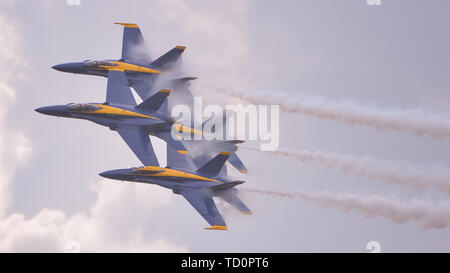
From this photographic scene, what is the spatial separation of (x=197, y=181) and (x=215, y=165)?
194 centimetres

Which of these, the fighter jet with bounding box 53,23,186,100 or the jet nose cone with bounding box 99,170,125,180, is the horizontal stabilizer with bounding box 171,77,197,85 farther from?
the jet nose cone with bounding box 99,170,125,180

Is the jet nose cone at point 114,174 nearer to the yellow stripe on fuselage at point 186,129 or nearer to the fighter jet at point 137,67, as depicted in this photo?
the yellow stripe on fuselage at point 186,129

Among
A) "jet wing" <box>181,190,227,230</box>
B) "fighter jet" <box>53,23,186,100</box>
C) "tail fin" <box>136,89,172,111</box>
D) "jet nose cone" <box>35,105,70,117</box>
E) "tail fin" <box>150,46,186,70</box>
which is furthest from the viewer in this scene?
"tail fin" <box>150,46,186,70</box>

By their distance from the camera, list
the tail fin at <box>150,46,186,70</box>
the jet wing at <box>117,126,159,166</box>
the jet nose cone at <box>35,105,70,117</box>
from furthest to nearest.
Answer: the tail fin at <box>150,46,186,70</box> → the jet wing at <box>117,126,159,166</box> → the jet nose cone at <box>35,105,70,117</box>

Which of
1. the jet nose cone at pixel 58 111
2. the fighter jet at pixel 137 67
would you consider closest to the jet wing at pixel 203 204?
the fighter jet at pixel 137 67

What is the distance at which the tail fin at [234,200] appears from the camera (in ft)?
243

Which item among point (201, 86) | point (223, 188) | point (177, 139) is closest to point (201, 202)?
point (223, 188)

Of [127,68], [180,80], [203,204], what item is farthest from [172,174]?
[127,68]

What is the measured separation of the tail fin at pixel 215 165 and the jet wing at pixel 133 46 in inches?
471

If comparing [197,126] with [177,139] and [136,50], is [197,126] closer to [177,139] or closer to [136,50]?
[177,139]

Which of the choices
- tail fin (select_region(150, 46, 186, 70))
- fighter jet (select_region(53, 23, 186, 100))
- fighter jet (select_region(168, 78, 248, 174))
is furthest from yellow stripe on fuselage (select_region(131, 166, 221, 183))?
tail fin (select_region(150, 46, 186, 70))

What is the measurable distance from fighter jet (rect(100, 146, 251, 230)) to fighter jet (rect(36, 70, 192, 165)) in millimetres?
1909

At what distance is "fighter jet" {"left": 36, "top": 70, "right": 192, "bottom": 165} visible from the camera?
74250 millimetres

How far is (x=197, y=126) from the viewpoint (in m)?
78.9
